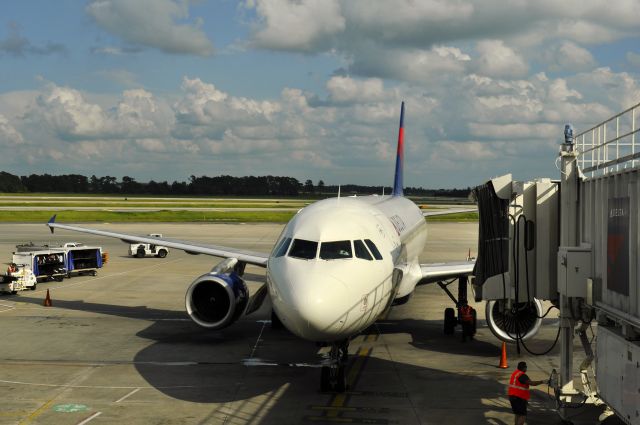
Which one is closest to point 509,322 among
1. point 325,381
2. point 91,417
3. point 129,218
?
point 325,381

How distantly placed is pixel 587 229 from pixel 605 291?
160 centimetres

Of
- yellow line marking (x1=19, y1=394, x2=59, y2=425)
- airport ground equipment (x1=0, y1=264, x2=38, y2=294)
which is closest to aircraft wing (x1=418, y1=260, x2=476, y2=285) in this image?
yellow line marking (x1=19, y1=394, x2=59, y2=425)

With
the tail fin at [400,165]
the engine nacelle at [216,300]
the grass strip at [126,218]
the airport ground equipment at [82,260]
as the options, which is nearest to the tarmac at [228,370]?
the engine nacelle at [216,300]

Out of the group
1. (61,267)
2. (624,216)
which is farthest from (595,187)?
(61,267)

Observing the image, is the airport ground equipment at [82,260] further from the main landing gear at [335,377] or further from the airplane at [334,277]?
the main landing gear at [335,377]

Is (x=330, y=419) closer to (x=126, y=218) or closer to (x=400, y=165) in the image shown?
(x=400, y=165)

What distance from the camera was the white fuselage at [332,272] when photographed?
13.6 meters

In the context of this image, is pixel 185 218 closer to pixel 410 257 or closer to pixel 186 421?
pixel 410 257

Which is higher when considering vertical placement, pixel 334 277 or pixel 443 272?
pixel 334 277

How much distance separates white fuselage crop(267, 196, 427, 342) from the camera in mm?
13602

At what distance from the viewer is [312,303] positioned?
43.9ft

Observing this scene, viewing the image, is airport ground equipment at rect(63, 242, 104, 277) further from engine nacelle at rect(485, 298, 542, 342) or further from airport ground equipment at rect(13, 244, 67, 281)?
engine nacelle at rect(485, 298, 542, 342)

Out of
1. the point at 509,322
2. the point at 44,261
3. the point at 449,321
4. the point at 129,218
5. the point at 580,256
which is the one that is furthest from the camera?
the point at 129,218

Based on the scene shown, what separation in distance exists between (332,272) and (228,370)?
547 centimetres
